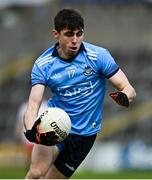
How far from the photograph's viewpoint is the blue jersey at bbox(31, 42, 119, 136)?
1047 cm

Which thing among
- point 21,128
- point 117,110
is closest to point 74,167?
point 21,128

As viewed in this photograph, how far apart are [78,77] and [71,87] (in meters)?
0.16

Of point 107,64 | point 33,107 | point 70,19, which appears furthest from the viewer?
point 107,64

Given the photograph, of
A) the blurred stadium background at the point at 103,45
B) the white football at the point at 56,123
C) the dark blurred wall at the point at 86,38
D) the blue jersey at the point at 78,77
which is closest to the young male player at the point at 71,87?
the blue jersey at the point at 78,77

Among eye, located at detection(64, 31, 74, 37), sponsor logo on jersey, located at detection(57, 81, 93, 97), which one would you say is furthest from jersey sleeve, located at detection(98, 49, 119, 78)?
eye, located at detection(64, 31, 74, 37)

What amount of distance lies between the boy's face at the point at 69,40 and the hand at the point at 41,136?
1025mm

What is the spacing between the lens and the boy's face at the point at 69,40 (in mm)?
10188

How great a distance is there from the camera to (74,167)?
11.0m

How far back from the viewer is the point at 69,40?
1026 centimetres

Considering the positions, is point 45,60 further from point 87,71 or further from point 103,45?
point 103,45

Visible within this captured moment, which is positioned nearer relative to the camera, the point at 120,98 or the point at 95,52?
the point at 120,98

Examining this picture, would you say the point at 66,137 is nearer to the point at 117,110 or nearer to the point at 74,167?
the point at 74,167

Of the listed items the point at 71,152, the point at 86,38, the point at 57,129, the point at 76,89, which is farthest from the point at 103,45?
the point at 57,129

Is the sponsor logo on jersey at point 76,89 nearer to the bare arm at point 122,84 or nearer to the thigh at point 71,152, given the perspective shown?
the bare arm at point 122,84
